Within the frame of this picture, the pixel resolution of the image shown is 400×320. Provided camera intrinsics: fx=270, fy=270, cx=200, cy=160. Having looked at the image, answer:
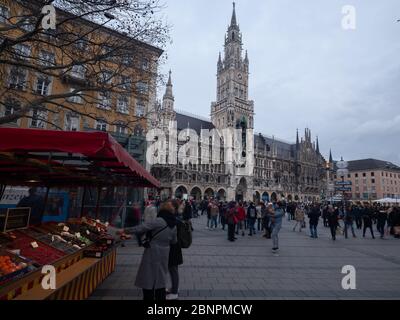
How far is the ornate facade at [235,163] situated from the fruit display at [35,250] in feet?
166

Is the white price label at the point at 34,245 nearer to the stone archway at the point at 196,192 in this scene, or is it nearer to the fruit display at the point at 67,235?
the fruit display at the point at 67,235

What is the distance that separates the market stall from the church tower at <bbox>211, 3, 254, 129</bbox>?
72.7m

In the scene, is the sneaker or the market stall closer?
the market stall

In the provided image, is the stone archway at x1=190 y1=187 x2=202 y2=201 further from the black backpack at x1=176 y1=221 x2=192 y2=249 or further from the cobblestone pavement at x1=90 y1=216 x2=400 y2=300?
the black backpack at x1=176 y1=221 x2=192 y2=249

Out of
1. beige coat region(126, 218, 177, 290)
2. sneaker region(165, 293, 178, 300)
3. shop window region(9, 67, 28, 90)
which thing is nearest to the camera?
beige coat region(126, 218, 177, 290)

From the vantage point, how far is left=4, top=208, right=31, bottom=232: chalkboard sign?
487 cm

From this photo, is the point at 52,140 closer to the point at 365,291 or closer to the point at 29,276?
the point at 29,276

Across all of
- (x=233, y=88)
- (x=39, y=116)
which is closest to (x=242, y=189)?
(x=233, y=88)

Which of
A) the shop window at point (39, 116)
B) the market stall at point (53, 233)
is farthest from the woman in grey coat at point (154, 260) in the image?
the shop window at point (39, 116)

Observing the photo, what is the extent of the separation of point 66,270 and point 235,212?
984 cm

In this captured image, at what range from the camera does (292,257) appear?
9773 mm

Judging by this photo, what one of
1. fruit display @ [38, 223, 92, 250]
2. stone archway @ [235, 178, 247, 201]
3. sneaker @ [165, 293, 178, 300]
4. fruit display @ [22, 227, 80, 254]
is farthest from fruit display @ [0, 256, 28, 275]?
stone archway @ [235, 178, 247, 201]

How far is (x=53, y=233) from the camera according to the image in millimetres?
5695
